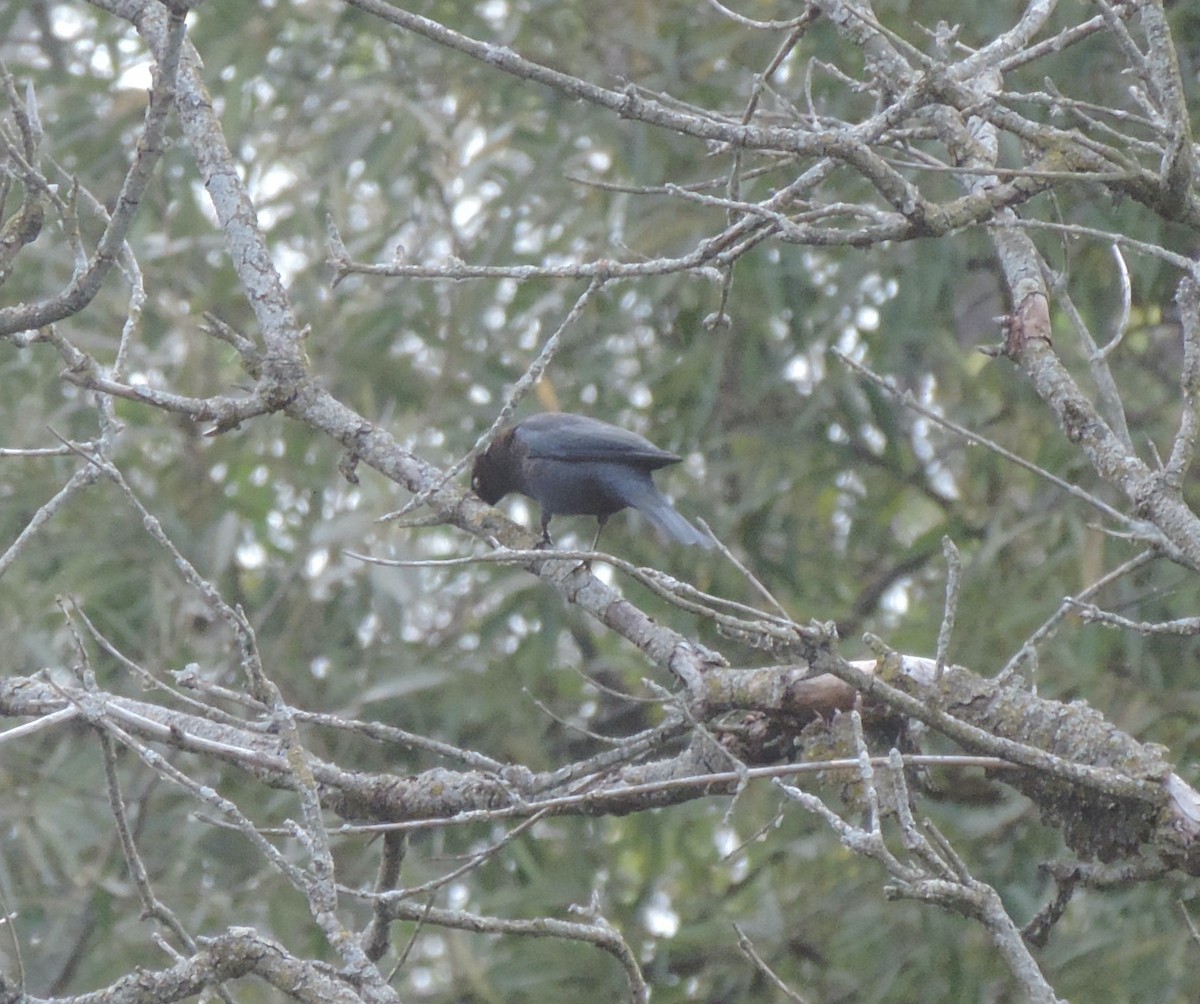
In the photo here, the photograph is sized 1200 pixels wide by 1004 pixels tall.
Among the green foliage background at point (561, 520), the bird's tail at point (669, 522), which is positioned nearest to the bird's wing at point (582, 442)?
the bird's tail at point (669, 522)

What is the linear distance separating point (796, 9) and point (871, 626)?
2383 millimetres

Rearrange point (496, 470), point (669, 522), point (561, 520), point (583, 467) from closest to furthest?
1. point (669, 522)
2. point (583, 467)
3. point (496, 470)
4. point (561, 520)

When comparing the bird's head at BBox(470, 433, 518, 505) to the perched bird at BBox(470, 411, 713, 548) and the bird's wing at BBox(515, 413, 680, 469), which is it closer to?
the perched bird at BBox(470, 411, 713, 548)

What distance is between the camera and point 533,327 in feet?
21.4

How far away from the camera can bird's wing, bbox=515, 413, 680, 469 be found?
5172 mm

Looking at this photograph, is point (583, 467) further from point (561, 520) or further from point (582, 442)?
point (561, 520)

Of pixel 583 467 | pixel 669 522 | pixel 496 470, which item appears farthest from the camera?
pixel 496 470

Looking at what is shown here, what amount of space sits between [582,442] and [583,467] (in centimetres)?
10

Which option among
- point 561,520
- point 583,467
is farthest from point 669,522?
point 561,520

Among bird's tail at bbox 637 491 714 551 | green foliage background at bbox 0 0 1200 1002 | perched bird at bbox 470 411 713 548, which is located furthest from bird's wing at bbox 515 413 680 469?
green foliage background at bbox 0 0 1200 1002

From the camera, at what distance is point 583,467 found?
5238 mm

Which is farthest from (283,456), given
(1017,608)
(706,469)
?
(1017,608)

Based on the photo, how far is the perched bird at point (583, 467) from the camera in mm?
5105

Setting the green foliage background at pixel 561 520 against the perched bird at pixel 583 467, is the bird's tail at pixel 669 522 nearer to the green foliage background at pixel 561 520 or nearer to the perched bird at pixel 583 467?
the perched bird at pixel 583 467
